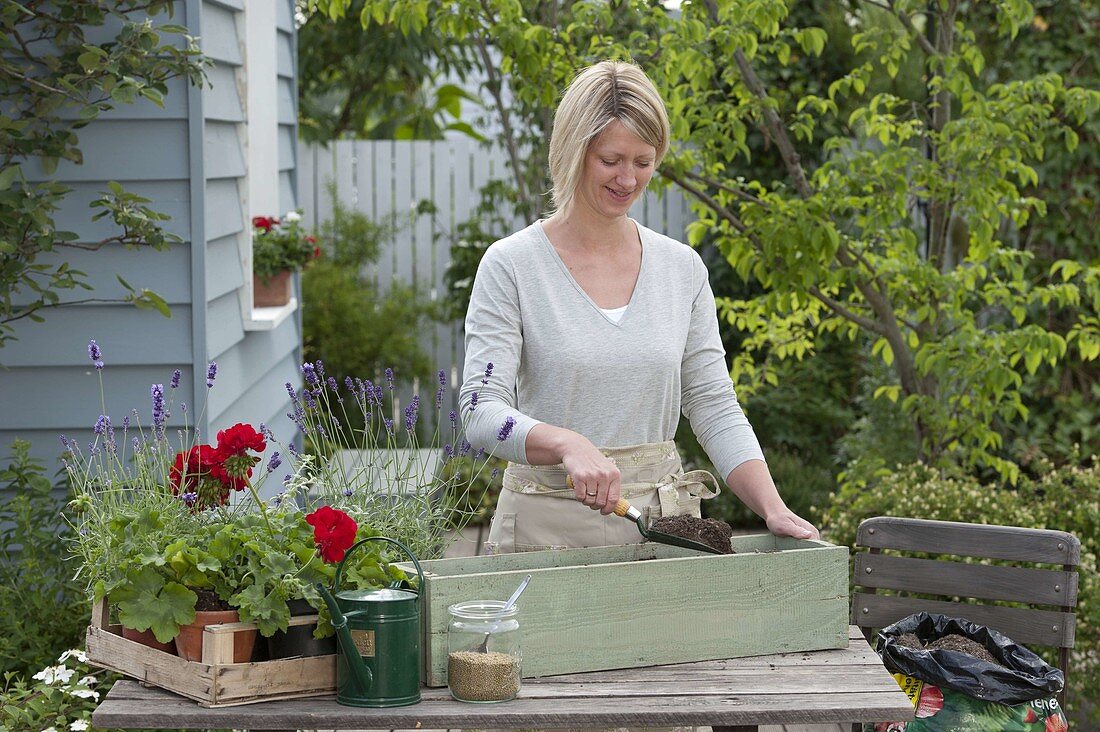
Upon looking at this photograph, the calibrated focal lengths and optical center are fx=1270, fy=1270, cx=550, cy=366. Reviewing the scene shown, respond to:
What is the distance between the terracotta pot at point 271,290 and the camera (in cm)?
455

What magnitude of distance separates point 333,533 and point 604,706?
415mm

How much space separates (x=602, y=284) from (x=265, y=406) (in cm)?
254

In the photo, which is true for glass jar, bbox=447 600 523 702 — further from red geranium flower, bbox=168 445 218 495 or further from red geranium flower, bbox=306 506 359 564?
red geranium flower, bbox=168 445 218 495

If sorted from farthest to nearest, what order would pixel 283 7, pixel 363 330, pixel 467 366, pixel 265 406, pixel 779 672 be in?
pixel 363 330 → pixel 283 7 → pixel 265 406 → pixel 467 366 → pixel 779 672

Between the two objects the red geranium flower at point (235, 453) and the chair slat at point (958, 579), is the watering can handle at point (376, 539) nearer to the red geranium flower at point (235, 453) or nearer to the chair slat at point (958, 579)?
the red geranium flower at point (235, 453)

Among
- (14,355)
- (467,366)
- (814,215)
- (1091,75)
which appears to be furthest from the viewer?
(1091,75)

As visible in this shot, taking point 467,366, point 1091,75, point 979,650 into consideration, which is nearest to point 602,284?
point 467,366

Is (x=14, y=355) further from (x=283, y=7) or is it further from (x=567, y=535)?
(x=283, y=7)

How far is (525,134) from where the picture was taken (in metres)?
7.17

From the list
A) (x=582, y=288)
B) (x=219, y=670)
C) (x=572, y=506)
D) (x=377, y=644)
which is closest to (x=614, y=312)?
(x=582, y=288)

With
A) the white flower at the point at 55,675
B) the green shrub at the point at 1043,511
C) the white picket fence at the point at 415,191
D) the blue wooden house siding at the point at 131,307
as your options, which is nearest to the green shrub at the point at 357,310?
the white picket fence at the point at 415,191

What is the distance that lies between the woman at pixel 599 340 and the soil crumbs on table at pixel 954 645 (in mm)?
686

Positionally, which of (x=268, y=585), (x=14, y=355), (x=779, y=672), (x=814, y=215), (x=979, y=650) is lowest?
(x=979, y=650)

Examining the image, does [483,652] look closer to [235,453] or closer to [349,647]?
[349,647]
